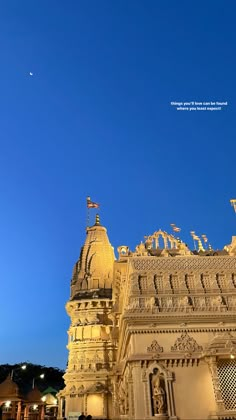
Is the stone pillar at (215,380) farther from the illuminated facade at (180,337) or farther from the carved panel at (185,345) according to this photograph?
the carved panel at (185,345)

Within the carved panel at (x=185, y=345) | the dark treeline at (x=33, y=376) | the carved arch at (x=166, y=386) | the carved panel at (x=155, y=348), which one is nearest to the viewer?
the carved arch at (x=166, y=386)

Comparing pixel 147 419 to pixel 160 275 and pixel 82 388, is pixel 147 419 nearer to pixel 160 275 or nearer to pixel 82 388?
pixel 160 275

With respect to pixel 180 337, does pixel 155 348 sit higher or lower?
lower

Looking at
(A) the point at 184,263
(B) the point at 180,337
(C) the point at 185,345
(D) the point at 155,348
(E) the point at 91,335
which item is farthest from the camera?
(E) the point at 91,335

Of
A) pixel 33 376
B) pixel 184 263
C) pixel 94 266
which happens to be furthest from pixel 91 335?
pixel 33 376

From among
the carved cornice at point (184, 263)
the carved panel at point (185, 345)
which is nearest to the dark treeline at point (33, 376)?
the carved cornice at point (184, 263)

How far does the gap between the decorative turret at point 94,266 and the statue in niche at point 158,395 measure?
2550cm

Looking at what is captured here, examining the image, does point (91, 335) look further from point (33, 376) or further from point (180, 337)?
point (33, 376)

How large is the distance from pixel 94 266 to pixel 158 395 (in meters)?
29.9

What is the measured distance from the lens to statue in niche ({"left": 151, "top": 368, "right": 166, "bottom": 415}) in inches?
736

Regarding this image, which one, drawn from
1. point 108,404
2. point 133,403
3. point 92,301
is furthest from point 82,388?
point 133,403

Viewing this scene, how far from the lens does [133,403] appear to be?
1978 cm

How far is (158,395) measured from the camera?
744 inches

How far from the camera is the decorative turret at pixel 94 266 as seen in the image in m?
46.2
